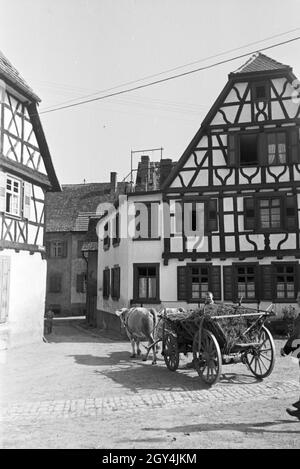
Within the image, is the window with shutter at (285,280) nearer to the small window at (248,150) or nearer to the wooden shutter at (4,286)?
the small window at (248,150)

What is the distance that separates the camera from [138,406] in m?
7.62

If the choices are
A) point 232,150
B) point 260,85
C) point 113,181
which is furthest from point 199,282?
point 113,181

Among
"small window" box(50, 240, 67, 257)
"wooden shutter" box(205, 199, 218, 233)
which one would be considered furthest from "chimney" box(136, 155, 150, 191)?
"small window" box(50, 240, 67, 257)

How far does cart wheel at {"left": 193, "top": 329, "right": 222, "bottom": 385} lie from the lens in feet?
27.8

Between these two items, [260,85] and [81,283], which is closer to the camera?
[260,85]

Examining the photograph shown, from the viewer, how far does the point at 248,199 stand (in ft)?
63.8

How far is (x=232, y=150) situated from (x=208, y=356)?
12668 mm

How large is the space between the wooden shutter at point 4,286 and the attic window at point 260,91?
41.5ft

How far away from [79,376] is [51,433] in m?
4.15

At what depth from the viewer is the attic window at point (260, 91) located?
65.1ft

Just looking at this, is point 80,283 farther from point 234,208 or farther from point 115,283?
point 234,208

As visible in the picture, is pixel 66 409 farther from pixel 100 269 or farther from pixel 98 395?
pixel 100 269

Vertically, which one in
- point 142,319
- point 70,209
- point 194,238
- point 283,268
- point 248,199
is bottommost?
point 142,319
